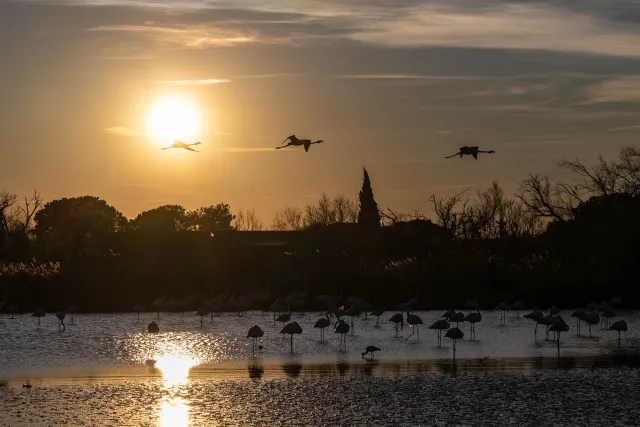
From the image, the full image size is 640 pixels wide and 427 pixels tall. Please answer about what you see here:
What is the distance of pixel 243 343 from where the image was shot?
27.0 metres

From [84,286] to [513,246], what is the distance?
18.5 m

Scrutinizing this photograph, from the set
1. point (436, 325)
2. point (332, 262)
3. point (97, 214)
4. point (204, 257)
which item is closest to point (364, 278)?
point (332, 262)

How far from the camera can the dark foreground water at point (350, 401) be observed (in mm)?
15922

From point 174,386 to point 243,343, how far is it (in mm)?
7678

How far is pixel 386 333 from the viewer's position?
29.7 m

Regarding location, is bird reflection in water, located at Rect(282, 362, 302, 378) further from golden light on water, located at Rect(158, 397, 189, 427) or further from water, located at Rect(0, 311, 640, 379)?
golden light on water, located at Rect(158, 397, 189, 427)

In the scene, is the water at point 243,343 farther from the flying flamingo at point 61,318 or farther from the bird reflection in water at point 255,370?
the bird reflection in water at point 255,370

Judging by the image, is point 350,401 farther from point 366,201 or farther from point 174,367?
point 366,201

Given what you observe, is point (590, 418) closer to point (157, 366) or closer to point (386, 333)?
point (157, 366)

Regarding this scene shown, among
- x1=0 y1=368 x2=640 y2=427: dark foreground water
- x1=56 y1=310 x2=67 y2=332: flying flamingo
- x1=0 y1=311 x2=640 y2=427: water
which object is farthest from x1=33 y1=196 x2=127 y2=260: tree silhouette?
x1=0 y1=368 x2=640 y2=427: dark foreground water

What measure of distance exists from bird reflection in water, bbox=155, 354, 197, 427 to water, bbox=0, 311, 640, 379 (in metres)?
0.34

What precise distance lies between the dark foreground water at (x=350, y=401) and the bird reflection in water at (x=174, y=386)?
31 mm

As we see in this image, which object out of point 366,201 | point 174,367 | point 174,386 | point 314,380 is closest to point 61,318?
point 174,367

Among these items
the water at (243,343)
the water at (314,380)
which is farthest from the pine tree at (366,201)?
the water at (314,380)
